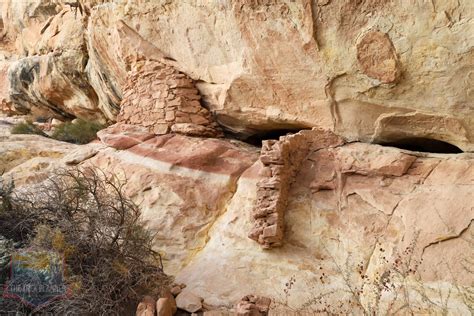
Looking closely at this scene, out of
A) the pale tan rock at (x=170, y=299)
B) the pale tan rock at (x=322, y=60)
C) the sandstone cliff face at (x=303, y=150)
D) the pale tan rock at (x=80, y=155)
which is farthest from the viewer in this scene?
the pale tan rock at (x=80, y=155)

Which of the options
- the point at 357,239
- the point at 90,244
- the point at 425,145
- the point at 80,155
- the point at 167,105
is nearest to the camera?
the point at 90,244

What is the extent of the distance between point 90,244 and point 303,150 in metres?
2.38

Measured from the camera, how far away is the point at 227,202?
531cm

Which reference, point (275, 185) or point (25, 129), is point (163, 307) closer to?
point (275, 185)

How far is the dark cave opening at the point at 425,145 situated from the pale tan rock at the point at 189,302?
2.79 m

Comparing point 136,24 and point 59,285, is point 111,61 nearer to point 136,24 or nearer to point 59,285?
point 136,24

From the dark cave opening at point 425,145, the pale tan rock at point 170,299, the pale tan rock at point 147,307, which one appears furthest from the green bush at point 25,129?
the dark cave opening at point 425,145

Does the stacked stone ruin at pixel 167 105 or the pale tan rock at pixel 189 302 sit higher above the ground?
the stacked stone ruin at pixel 167 105

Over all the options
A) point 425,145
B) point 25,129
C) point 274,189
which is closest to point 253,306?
point 274,189

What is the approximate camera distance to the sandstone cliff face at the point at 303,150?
4141mm

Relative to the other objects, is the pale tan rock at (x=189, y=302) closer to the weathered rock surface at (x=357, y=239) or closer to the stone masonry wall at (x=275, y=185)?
the weathered rock surface at (x=357, y=239)

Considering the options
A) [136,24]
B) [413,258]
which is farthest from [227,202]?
[136,24]

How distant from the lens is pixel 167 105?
6281mm

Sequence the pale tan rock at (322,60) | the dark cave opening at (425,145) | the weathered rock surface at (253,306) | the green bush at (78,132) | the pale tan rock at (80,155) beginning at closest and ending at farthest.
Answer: the weathered rock surface at (253,306), the pale tan rock at (322,60), the dark cave opening at (425,145), the pale tan rock at (80,155), the green bush at (78,132)
